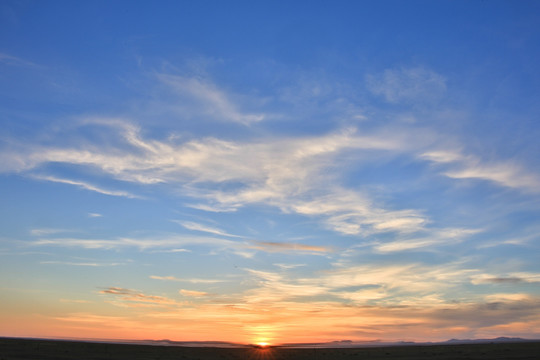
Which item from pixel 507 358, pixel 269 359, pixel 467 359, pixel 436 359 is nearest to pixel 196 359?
pixel 269 359

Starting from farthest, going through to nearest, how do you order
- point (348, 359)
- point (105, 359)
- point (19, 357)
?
1. point (348, 359)
2. point (105, 359)
3. point (19, 357)

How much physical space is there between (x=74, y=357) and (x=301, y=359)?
156ft

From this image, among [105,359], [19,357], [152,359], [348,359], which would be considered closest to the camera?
[19,357]

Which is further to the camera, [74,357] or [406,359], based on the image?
[406,359]

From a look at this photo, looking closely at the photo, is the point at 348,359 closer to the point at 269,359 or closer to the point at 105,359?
the point at 269,359

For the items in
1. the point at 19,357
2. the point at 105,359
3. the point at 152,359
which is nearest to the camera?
the point at 19,357

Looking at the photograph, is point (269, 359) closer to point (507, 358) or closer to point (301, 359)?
point (301, 359)

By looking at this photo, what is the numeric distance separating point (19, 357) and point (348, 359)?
68.0 m

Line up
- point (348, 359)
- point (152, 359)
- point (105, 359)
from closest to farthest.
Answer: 1. point (105, 359)
2. point (152, 359)
3. point (348, 359)

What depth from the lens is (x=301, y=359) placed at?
10106 cm

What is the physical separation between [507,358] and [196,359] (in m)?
68.3

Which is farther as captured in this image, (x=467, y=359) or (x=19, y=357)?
(x=467, y=359)

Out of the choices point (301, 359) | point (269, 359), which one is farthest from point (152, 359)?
point (301, 359)

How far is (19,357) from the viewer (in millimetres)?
80812
